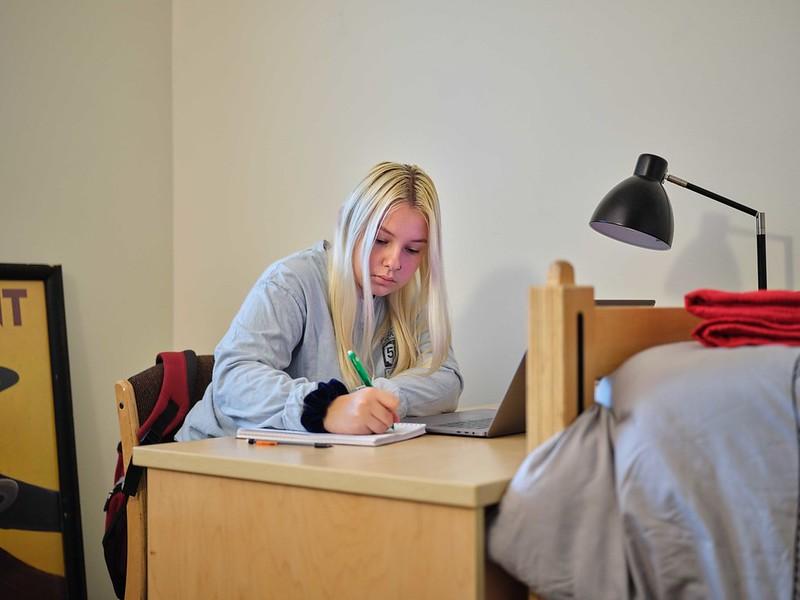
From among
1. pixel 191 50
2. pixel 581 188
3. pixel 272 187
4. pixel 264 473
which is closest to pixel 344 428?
pixel 264 473

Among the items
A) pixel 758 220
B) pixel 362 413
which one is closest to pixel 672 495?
pixel 362 413

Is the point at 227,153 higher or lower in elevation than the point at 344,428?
higher

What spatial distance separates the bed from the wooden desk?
0.18 feet

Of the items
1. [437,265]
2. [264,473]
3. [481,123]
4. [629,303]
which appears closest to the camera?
[264,473]

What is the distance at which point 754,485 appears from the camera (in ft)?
2.76

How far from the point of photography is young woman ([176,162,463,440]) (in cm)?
142

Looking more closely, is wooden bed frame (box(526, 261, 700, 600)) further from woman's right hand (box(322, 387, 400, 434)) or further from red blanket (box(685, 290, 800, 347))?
woman's right hand (box(322, 387, 400, 434))

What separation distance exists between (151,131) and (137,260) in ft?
1.25

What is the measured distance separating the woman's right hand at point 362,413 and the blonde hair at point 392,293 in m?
0.30

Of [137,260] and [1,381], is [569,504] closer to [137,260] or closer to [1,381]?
[1,381]

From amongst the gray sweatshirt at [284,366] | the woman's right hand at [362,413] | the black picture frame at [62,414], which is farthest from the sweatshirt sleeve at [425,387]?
the black picture frame at [62,414]

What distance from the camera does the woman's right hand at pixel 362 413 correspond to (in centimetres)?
122

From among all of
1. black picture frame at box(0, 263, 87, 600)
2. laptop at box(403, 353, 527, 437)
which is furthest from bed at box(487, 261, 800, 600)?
black picture frame at box(0, 263, 87, 600)

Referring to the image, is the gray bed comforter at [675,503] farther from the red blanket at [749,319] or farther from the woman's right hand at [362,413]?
the woman's right hand at [362,413]
